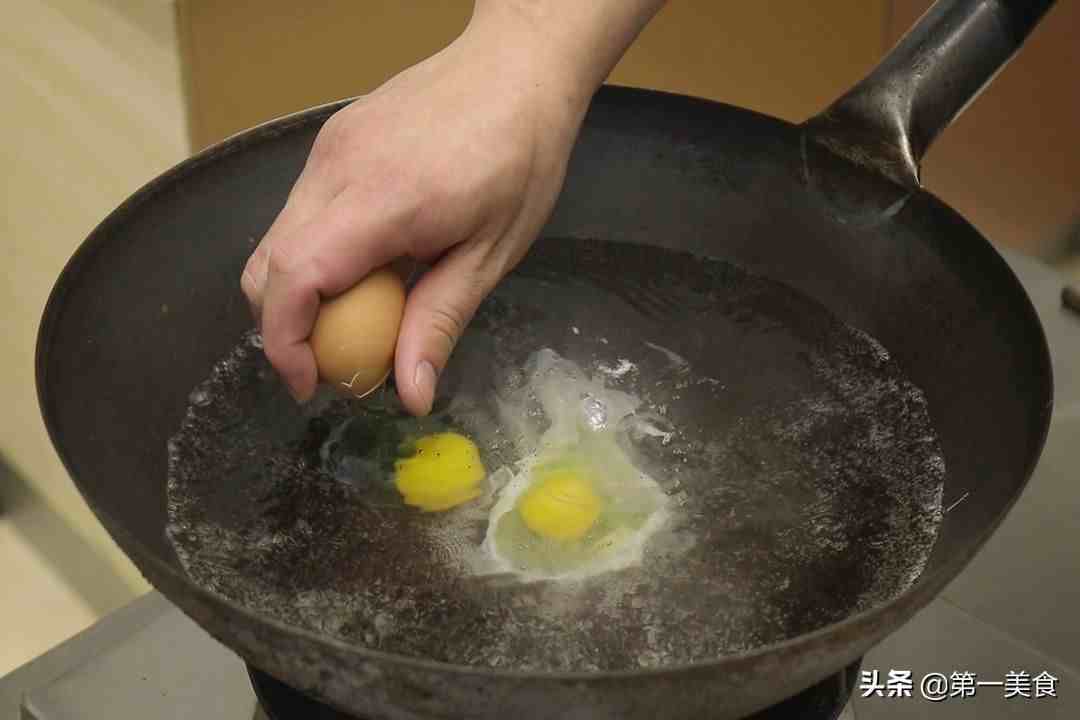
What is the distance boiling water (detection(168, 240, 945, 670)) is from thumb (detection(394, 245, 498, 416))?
0.28 ft

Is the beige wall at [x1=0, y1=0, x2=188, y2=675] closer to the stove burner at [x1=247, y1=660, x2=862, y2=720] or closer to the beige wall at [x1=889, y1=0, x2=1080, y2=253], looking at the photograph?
the stove burner at [x1=247, y1=660, x2=862, y2=720]

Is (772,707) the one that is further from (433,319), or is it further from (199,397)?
(199,397)

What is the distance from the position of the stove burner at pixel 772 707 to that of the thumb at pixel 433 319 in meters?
0.20

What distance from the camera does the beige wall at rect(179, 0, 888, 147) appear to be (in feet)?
4.14

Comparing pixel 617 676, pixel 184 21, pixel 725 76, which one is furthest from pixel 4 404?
pixel 617 676

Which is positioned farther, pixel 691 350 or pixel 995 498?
pixel 691 350

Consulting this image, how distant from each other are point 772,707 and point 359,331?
36 cm

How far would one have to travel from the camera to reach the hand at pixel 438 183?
0.72 meters

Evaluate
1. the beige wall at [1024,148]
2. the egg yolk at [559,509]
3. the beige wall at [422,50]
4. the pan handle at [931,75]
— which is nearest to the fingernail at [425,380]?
the egg yolk at [559,509]

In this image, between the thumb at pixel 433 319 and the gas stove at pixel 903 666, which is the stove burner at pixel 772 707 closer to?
the gas stove at pixel 903 666

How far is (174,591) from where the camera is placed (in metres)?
0.54

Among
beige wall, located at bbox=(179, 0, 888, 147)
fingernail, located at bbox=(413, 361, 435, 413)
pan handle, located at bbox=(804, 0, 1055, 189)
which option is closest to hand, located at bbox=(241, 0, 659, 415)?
fingernail, located at bbox=(413, 361, 435, 413)

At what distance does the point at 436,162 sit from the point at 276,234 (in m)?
0.12

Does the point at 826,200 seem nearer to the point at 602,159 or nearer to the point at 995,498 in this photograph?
the point at 602,159
